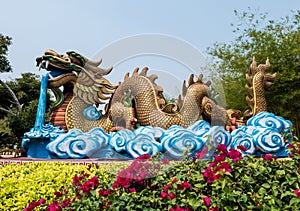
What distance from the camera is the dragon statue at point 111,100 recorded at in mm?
5801

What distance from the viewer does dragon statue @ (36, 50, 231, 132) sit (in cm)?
580

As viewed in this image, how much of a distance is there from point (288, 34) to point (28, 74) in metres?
14.3

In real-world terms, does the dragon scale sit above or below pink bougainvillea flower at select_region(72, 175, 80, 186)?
above

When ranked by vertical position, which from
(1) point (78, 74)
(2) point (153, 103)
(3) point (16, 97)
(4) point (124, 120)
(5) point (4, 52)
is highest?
(5) point (4, 52)

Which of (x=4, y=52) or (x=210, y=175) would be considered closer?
(x=210, y=175)

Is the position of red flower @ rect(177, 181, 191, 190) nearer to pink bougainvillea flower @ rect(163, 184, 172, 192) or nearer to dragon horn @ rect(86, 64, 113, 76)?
pink bougainvillea flower @ rect(163, 184, 172, 192)

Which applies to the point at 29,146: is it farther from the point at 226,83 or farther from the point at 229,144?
the point at 226,83

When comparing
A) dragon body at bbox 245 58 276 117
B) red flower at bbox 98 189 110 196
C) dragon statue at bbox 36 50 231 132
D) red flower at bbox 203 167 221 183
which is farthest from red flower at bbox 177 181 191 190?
dragon body at bbox 245 58 276 117

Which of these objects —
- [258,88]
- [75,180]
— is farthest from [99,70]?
[75,180]

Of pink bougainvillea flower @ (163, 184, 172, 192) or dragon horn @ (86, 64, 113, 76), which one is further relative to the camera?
dragon horn @ (86, 64, 113, 76)

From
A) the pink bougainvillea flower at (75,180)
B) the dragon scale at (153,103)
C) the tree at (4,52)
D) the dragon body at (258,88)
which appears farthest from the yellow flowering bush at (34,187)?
the tree at (4,52)

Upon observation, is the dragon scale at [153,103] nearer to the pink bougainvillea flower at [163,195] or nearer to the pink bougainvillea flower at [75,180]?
the pink bougainvillea flower at [75,180]

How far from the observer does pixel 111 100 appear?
615 centimetres

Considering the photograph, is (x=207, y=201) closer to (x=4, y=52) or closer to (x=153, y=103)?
(x=153, y=103)
